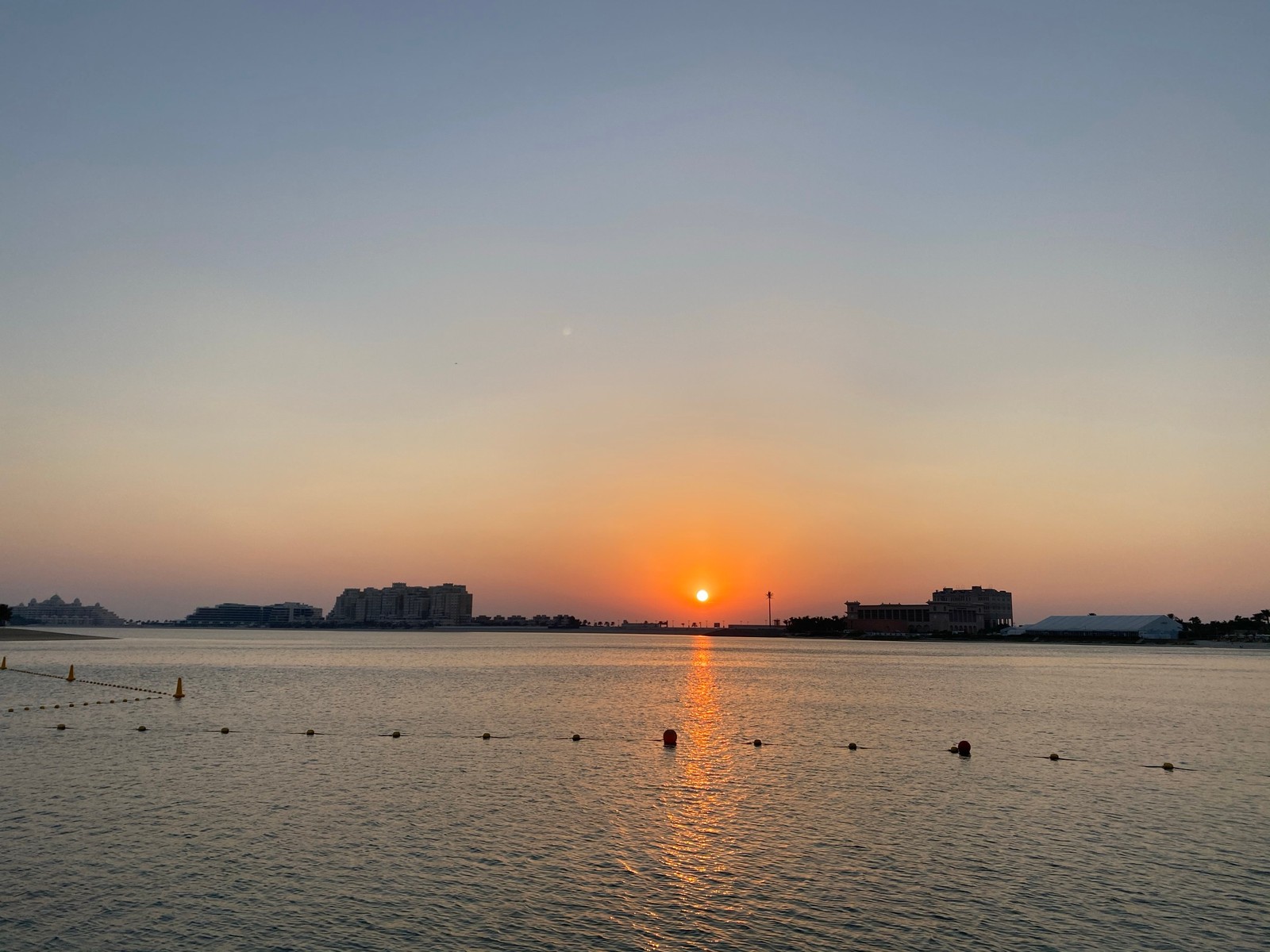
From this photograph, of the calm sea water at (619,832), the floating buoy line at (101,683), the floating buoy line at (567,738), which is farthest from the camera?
the floating buoy line at (101,683)

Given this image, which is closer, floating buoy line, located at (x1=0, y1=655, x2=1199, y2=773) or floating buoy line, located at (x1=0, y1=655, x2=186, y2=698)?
floating buoy line, located at (x1=0, y1=655, x2=1199, y2=773)

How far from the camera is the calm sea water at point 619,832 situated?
82.5 feet

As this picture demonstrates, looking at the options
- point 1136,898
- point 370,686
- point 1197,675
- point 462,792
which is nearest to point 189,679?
point 370,686

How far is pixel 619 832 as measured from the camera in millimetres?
36250

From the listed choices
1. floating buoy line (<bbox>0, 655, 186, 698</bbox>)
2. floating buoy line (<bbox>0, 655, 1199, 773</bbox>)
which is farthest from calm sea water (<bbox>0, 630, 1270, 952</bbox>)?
floating buoy line (<bbox>0, 655, 186, 698</bbox>)

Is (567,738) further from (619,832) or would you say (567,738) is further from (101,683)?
(101,683)

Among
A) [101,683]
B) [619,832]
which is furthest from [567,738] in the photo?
[101,683]

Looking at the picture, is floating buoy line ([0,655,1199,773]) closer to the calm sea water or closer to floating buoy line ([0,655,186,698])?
the calm sea water

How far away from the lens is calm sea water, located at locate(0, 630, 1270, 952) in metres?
25.2

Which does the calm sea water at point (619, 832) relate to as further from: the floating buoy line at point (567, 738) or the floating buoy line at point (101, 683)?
the floating buoy line at point (101, 683)

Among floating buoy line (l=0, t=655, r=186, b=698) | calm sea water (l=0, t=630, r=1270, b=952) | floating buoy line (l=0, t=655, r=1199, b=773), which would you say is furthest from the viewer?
floating buoy line (l=0, t=655, r=186, b=698)

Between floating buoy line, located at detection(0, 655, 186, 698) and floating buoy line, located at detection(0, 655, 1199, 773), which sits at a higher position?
floating buoy line, located at detection(0, 655, 1199, 773)

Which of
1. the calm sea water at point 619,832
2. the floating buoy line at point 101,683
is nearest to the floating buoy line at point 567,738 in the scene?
the calm sea water at point 619,832

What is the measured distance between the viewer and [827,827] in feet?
122
